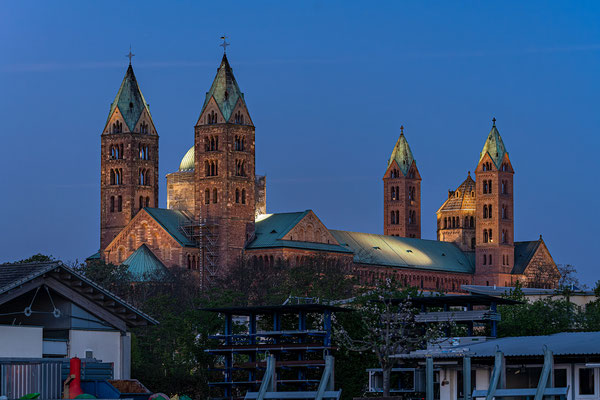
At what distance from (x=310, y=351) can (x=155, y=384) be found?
7.40 metres

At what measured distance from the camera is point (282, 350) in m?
64.3

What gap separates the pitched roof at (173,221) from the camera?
17312 cm

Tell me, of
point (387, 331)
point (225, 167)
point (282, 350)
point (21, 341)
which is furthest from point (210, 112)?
point (21, 341)

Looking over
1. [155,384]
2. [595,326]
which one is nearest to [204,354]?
[155,384]

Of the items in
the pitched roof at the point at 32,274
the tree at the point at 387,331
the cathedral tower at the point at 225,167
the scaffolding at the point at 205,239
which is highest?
the cathedral tower at the point at 225,167

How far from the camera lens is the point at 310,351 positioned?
216ft

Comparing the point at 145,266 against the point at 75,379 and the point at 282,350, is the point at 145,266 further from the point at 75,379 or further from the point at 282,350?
the point at 75,379

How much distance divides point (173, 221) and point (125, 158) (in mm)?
10741

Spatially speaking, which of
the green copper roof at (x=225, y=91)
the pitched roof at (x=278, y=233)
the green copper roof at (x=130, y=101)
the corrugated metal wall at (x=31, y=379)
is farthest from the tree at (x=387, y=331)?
the green copper roof at (x=130, y=101)

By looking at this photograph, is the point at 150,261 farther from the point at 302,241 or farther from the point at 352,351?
the point at 352,351

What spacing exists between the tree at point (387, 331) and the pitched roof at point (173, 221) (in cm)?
9943

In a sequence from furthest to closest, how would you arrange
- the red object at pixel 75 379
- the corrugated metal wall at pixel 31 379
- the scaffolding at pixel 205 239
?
the scaffolding at pixel 205 239 < the red object at pixel 75 379 < the corrugated metal wall at pixel 31 379

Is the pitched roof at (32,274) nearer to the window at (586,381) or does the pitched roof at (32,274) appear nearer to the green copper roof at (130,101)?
the window at (586,381)

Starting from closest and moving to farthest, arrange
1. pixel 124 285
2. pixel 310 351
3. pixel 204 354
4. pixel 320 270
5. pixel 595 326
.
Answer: pixel 310 351
pixel 204 354
pixel 595 326
pixel 124 285
pixel 320 270
